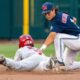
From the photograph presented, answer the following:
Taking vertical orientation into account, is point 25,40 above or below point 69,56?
above

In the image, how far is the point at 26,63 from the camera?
921cm

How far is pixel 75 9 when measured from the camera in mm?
19375

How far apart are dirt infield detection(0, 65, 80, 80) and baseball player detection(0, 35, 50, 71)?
0.46ft

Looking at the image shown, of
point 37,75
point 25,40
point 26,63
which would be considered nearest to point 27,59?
point 26,63

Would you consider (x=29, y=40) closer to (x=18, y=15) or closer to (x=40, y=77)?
(x=40, y=77)

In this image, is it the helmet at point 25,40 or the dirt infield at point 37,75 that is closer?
the dirt infield at point 37,75

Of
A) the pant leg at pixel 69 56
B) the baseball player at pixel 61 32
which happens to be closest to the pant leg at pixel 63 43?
the baseball player at pixel 61 32

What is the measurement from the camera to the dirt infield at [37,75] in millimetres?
8391

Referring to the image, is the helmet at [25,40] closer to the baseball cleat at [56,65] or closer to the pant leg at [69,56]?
the baseball cleat at [56,65]

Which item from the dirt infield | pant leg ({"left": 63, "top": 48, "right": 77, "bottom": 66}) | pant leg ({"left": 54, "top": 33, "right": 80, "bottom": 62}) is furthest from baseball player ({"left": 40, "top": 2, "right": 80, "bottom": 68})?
the dirt infield

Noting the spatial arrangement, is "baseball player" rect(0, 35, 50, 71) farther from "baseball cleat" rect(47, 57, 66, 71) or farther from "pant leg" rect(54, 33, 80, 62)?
"pant leg" rect(54, 33, 80, 62)

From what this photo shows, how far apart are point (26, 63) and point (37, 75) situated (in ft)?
1.52

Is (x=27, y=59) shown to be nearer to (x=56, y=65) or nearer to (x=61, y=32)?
(x=56, y=65)

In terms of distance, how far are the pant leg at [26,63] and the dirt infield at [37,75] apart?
123 mm
